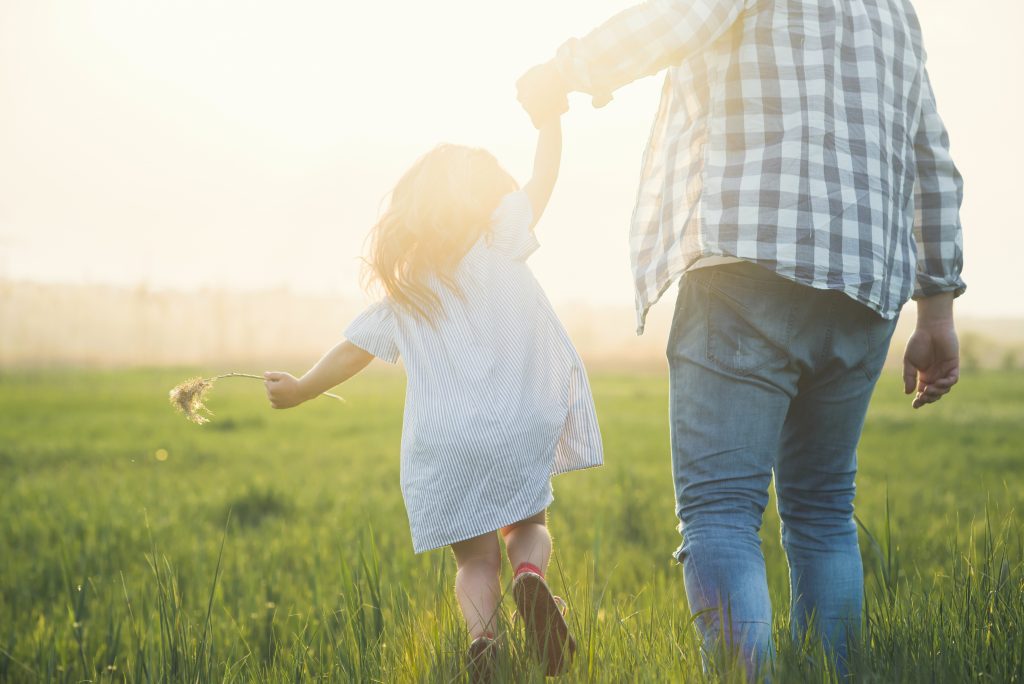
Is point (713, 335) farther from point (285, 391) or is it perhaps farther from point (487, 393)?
point (285, 391)

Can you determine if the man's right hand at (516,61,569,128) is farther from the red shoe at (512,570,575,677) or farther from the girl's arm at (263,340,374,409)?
the red shoe at (512,570,575,677)

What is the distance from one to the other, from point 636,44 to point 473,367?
2.67 feet

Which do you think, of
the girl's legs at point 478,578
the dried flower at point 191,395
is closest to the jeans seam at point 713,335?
the girl's legs at point 478,578

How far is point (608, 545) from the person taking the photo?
4.38 m

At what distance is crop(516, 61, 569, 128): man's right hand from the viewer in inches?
74.0

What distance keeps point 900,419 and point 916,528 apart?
24.5 ft

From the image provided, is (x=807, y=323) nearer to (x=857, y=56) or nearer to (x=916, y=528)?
(x=857, y=56)

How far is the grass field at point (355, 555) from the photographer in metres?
1.80

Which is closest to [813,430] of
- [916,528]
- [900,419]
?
[916,528]

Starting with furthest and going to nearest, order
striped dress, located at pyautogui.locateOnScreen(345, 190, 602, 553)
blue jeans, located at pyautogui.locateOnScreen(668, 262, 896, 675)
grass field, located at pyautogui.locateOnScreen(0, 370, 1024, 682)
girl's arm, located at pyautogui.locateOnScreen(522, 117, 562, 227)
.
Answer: girl's arm, located at pyautogui.locateOnScreen(522, 117, 562, 227), striped dress, located at pyautogui.locateOnScreen(345, 190, 602, 553), grass field, located at pyautogui.locateOnScreen(0, 370, 1024, 682), blue jeans, located at pyautogui.locateOnScreen(668, 262, 896, 675)

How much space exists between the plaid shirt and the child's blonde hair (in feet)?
1.39

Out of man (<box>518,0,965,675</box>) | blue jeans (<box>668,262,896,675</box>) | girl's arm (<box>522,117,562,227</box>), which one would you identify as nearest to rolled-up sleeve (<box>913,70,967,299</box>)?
man (<box>518,0,965,675</box>)

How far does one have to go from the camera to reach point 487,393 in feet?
6.35

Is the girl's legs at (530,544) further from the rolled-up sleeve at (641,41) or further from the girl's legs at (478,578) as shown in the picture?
the rolled-up sleeve at (641,41)
